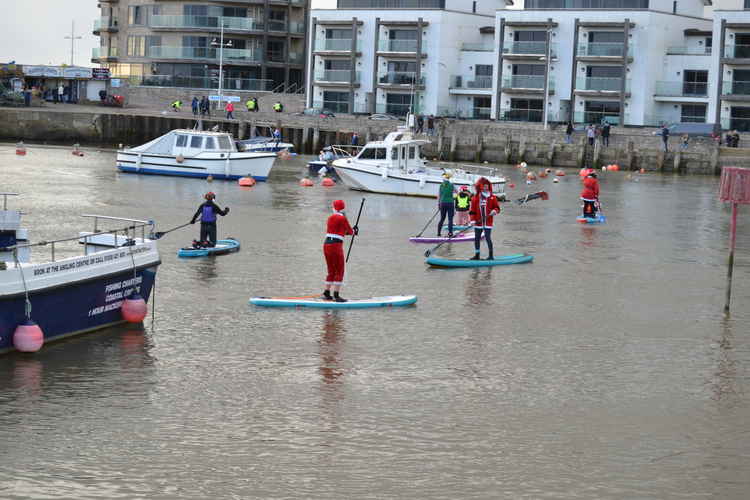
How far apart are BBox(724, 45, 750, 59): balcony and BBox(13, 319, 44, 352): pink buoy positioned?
66.8m

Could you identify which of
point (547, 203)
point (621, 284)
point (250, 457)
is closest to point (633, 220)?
point (547, 203)

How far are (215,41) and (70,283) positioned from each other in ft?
271

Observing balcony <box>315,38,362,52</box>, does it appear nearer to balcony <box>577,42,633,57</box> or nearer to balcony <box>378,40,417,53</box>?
balcony <box>378,40,417,53</box>

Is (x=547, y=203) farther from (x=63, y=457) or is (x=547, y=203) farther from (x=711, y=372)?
(x=63, y=457)

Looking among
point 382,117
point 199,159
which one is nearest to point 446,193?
point 199,159

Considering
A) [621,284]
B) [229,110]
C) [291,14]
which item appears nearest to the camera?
[621,284]

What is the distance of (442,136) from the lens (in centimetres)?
7506

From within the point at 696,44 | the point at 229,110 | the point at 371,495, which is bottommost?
the point at 371,495

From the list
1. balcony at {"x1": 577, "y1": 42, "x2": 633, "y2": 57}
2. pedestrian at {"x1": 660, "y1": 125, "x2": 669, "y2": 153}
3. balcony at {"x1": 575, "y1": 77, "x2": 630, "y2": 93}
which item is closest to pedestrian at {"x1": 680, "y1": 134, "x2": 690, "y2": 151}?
pedestrian at {"x1": 660, "y1": 125, "x2": 669, "y2": 153}

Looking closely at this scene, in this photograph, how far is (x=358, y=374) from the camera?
1631cm

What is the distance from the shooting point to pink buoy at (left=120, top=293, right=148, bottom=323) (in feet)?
60.6

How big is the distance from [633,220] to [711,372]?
23.4m

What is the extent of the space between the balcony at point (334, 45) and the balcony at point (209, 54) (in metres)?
11.0

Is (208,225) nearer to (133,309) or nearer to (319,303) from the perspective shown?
(319,303)
